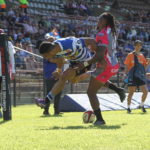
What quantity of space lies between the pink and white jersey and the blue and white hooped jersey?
1.07ft

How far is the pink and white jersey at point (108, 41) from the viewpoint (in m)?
7.82

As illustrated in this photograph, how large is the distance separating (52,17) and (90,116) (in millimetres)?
19004

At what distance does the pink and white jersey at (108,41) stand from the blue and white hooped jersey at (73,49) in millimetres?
325

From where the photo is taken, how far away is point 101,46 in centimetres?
777

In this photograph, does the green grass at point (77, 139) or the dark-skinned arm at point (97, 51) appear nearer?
the green grass at point (77, 139)

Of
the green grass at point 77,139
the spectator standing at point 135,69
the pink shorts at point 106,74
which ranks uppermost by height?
the pink shorts at point 106,74

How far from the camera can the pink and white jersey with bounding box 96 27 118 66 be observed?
7816 millimetres

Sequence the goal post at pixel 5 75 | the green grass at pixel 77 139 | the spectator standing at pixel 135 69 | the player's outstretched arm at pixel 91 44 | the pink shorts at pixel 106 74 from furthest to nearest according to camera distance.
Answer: the spectator standing at pixel 135 69 → the goal post at pixel 5 75 → the pink shorts at pixel 106 74 → the player's outstretched arm at pixel 91 44 → the green grass at pixel 77 139

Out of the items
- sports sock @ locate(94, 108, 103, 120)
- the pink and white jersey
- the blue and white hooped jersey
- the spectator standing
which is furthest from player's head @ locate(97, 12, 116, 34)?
the spectator standing

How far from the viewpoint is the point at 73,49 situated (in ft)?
25.8

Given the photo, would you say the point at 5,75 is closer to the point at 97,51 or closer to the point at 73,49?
the point at 73,49

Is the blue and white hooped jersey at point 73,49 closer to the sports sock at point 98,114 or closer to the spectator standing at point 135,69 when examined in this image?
the sports sock at point 98,114

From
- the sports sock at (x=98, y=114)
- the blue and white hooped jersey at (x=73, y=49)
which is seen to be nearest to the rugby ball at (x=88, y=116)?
the sports sock at (x=98, y=114)

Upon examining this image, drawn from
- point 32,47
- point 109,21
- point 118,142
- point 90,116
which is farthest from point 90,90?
point 32,47
